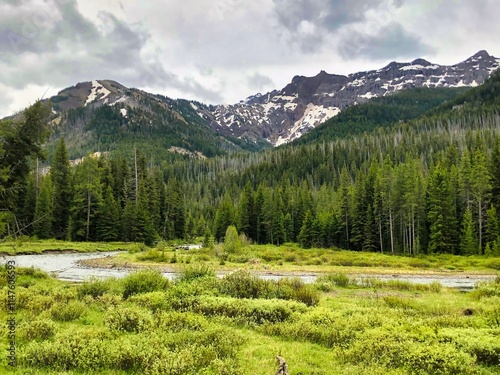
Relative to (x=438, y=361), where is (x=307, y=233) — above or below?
below

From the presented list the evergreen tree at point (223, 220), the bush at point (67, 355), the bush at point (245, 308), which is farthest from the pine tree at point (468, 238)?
the bush at point (67, 355)

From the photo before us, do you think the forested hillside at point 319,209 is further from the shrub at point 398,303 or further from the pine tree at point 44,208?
the shrub at point 398,303

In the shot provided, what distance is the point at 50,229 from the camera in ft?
221

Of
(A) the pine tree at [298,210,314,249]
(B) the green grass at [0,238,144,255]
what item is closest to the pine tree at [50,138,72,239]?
(B) the green grass at [0,238,144,255]

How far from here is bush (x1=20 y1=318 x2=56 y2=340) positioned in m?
12.1

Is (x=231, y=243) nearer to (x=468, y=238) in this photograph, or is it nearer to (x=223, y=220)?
(x=223, y=220)

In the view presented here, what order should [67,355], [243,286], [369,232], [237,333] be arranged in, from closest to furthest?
[67,355]
[237,333]
[243,286]
[369,232]

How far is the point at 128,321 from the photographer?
1358 cm

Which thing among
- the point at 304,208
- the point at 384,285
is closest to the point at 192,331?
the point at 384,285

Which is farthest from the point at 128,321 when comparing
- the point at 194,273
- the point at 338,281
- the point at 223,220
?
the point at 223,220

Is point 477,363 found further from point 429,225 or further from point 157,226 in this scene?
point 157,226

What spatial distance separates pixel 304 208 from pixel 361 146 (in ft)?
333

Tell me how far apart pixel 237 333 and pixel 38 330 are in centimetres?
645

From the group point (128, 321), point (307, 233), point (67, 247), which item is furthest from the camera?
point (307, 233)
